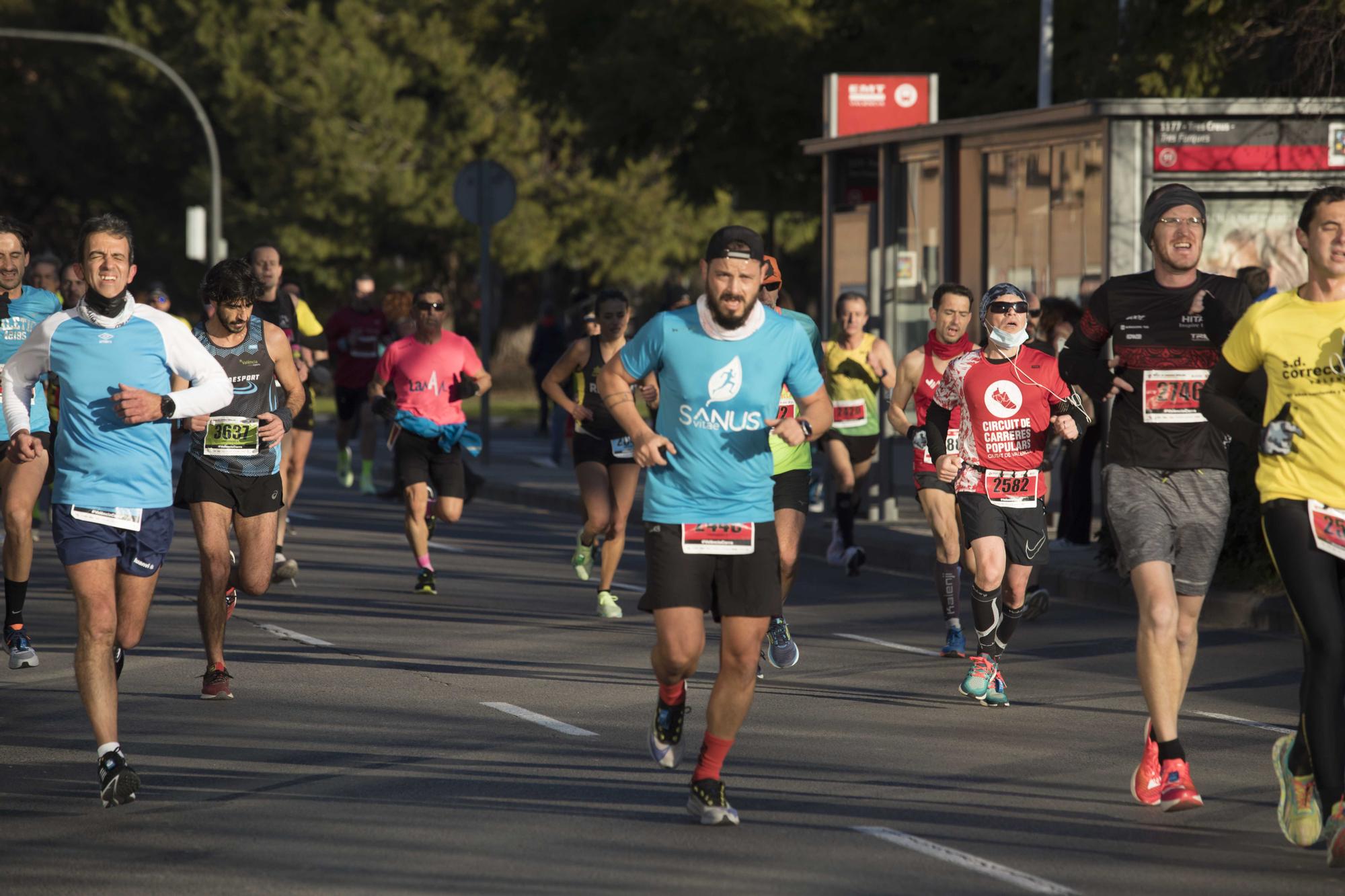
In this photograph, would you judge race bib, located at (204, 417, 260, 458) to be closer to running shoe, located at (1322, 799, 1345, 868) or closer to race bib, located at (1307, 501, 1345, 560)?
race bib, located at (1307, 501, 1345, 560)

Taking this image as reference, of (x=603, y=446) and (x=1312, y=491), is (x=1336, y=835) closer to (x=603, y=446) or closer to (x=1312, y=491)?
(x=1312, y=491)

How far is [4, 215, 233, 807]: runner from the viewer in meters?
7.36

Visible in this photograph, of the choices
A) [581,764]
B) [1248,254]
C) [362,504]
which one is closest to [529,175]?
[362,504]

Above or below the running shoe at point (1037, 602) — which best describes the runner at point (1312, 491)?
above

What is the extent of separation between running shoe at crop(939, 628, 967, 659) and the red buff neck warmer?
146 cm

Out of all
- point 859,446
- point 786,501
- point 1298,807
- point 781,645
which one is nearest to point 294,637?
point 781,645

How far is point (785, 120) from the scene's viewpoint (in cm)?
2848

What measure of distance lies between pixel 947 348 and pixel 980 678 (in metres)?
2.54

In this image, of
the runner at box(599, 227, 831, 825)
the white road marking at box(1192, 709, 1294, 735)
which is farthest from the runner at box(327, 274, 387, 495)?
the runner at box(599, 227, 831, 825)

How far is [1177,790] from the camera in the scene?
276 inches

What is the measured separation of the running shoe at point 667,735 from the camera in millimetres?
7164

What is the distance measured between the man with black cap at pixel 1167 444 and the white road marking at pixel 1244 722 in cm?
156

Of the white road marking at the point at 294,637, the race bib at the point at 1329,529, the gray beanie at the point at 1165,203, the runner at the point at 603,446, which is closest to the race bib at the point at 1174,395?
the gray beanie at the point at 1165,203

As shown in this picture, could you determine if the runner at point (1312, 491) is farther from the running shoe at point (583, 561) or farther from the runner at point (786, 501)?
the running shoe at point (583, 561)
